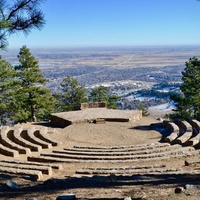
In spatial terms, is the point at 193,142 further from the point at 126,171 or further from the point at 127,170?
the point at 126,171

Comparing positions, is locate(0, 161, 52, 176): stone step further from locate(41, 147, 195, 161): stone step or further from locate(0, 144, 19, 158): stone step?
locate(41, 147, 195, 161): stone step

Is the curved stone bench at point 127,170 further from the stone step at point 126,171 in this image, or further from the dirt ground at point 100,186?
the dirt ground at point 100,186

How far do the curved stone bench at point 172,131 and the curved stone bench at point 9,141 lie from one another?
8169 millimetres

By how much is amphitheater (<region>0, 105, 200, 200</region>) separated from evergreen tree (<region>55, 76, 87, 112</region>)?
12.1 m

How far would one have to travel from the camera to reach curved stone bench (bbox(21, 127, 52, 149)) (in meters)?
19.5

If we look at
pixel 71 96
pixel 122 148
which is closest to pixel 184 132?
pixel 122 148

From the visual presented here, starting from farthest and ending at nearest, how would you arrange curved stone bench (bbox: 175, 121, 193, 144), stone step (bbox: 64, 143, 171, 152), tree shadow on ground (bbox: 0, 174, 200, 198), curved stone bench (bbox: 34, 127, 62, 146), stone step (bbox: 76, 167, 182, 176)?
1. curved stone bench (bbox: 34, 127, 62, 146)
2. curved stone bench (bbox: 175, 121, 193, 144)
3. stone step (bbox: 64, 143, 171, 152)
4. stone step (bbox: 76, 167, 182, 176)
5. tree shadow on ground (bbox: 0, 174, 200, 198)

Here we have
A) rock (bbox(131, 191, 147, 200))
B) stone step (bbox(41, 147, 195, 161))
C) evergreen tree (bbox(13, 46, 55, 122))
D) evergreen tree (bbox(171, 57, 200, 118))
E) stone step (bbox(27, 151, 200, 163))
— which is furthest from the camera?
evergreen tree (bbox(13, 46, 55, 122))

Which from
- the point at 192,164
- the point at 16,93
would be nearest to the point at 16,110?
the point at 16,93

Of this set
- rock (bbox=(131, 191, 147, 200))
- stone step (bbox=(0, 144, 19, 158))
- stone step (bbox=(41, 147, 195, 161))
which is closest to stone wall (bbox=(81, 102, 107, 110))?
stone step (bbox=(0, 144, 19, 158))

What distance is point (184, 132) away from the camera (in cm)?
2175

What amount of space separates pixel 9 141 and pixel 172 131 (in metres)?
10.6

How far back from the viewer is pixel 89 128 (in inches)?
962

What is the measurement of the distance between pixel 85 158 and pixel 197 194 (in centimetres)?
999
